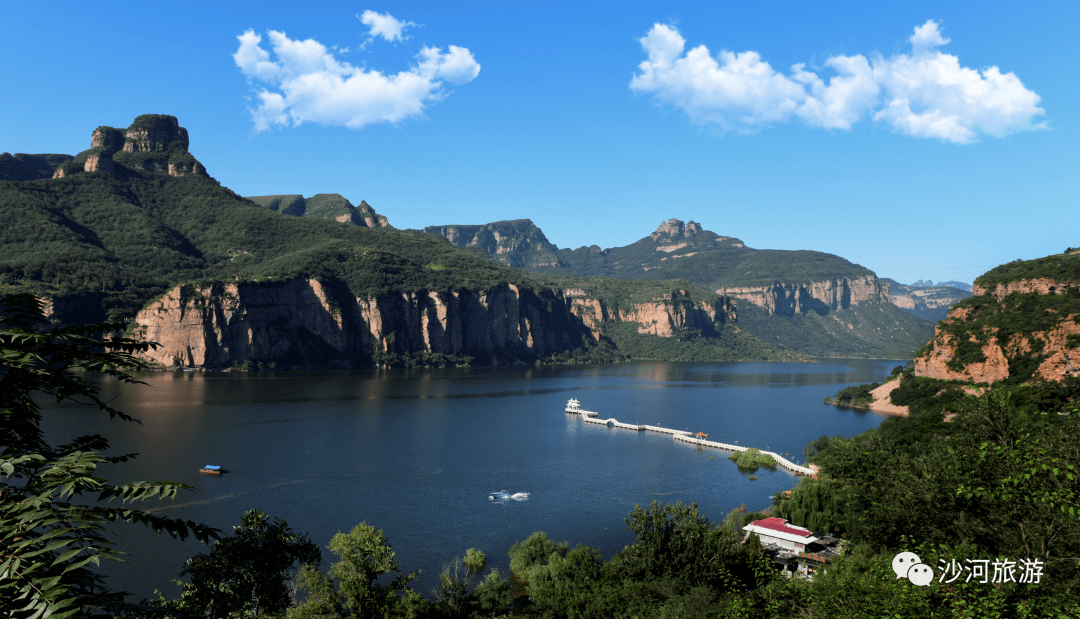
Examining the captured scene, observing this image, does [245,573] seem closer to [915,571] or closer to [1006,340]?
[915,571]

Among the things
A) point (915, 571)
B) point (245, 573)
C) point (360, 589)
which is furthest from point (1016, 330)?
point (245, 573)

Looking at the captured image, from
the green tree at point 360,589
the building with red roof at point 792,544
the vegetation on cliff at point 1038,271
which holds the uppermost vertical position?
the vegetation on cliff at point 1038,271

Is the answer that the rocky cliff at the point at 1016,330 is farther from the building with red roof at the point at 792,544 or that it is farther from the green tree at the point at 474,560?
the green tree at the point at 474,560

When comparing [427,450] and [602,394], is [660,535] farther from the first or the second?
[602,394]

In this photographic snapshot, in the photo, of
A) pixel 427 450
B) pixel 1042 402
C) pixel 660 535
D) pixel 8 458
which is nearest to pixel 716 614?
pixel 660 535

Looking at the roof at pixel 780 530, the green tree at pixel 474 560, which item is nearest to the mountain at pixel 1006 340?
the roof at pixel 780 530

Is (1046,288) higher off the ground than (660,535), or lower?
higher
